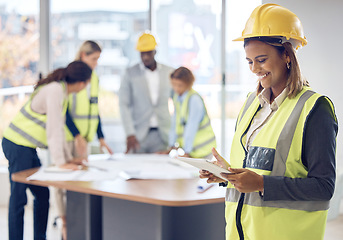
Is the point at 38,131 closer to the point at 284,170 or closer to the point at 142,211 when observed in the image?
the point at 142,211

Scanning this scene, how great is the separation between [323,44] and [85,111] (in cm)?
199

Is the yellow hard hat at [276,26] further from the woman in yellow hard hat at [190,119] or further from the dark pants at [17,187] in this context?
the woman in yellow hard hat at [190,119]

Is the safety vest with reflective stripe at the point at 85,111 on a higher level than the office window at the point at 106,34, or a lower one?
lower

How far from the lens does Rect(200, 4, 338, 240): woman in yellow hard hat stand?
4.06 ft

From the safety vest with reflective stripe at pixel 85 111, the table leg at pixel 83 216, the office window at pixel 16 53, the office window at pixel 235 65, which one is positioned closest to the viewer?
the table leg at pixel 83 216

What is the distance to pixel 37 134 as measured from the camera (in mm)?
2893

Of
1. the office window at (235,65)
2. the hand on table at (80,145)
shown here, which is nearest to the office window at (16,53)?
the hand on table at (80,145)

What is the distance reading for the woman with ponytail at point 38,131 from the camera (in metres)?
2.79

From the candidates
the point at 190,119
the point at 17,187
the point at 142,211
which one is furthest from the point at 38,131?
the point at 190,119

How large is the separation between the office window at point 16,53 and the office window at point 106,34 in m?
0.29

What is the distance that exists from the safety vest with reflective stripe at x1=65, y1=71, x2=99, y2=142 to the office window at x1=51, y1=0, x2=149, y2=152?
43.9 inches

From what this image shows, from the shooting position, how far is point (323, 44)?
3266mm

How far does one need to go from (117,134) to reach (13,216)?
2.17 metres

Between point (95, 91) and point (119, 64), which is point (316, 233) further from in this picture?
point (119, 64)
